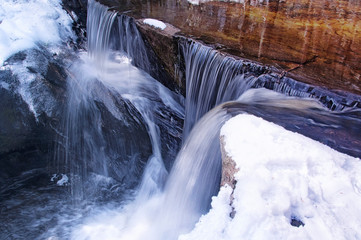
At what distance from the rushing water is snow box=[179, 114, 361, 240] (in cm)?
93

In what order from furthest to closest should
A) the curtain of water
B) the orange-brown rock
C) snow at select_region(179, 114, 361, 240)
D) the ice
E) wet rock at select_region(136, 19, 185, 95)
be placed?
the curtain of water → the ice → wet rock at select_region(136, 19, 185, 95) → the orange-brown rock → snow at select_region(179, 114, 361, 240)

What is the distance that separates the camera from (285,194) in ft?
6.77

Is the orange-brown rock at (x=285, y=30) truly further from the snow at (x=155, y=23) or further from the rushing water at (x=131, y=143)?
the rushing water at (x=131, y=143)

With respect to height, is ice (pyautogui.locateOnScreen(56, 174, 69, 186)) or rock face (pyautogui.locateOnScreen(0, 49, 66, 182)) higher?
rock face (pyautogui.locateOnScreen(0, 49, 66, 182))

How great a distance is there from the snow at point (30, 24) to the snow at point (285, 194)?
4634mm

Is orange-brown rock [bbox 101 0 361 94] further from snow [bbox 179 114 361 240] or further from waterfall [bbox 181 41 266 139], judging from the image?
snow [bbox 179 114 361 240]

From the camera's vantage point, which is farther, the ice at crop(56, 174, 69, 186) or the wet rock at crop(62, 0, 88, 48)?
the wet rock at crop(62, 0, 88, 48)

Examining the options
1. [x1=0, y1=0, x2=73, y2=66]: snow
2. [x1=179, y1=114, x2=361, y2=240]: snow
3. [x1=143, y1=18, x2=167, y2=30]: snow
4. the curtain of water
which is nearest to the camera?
[x1=179, y1=114, x2=361, y2=240]: snow

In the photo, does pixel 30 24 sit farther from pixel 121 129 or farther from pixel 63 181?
pixel 63 181

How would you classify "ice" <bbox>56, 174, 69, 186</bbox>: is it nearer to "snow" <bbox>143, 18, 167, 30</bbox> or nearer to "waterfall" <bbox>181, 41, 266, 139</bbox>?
"waterfall" <bbox>181, 41, 266, 139</bbox>

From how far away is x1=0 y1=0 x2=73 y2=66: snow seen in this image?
5336mm

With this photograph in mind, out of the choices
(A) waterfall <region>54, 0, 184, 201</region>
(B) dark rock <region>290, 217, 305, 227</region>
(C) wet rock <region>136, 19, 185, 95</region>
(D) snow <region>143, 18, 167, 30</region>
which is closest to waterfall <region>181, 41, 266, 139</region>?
(C) wet rock <region>136, 19, 185, 95</region>

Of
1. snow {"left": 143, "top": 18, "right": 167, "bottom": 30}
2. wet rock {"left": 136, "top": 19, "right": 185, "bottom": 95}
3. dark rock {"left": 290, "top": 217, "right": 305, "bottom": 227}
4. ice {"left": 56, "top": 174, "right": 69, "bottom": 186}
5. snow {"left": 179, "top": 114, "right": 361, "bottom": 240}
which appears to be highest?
snow {"left": 143, "top": 18, "right": 167, "bottom": 30}

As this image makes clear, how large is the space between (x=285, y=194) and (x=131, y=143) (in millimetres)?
3262
